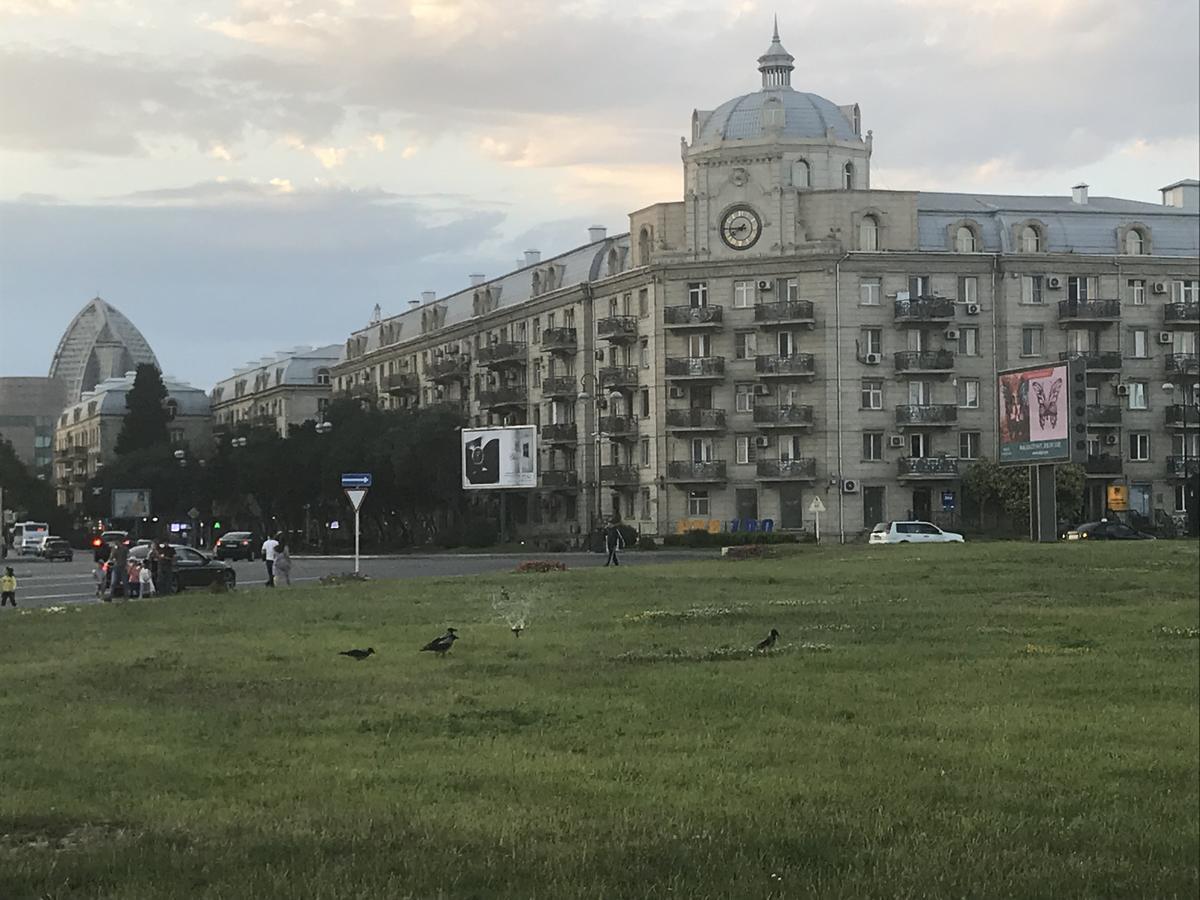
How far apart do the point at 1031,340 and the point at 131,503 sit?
69660 millimetres

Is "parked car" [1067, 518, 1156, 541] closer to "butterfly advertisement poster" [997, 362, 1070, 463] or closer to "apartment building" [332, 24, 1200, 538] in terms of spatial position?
"butterfly advertisement poster" [997, 362, 1070, 463]

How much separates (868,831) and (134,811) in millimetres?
4764

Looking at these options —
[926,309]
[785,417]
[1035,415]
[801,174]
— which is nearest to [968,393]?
[926,309]

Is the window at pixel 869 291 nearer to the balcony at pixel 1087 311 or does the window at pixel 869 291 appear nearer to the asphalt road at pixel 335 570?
the balcony at pixel 1087 311

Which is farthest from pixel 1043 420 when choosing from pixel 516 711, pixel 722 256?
pixel 516 711

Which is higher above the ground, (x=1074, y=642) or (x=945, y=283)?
(x=945, y=283)

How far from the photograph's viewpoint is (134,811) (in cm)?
1127

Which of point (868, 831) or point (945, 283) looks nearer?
point (868, 831)

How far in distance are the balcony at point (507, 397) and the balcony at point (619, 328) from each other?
11794 mm

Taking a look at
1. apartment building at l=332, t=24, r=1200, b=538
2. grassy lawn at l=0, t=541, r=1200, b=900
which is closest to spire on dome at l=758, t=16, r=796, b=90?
apartment building at l=332, t=24, r=1200, b=538

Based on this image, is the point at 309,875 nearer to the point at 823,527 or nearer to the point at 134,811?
the point at 134,811

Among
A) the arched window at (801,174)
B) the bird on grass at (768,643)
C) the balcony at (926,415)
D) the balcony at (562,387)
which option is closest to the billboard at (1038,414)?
the balcony at (926,415)

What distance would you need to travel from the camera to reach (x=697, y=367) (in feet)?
292

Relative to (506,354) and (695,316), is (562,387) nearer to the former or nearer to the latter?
(506,354)
